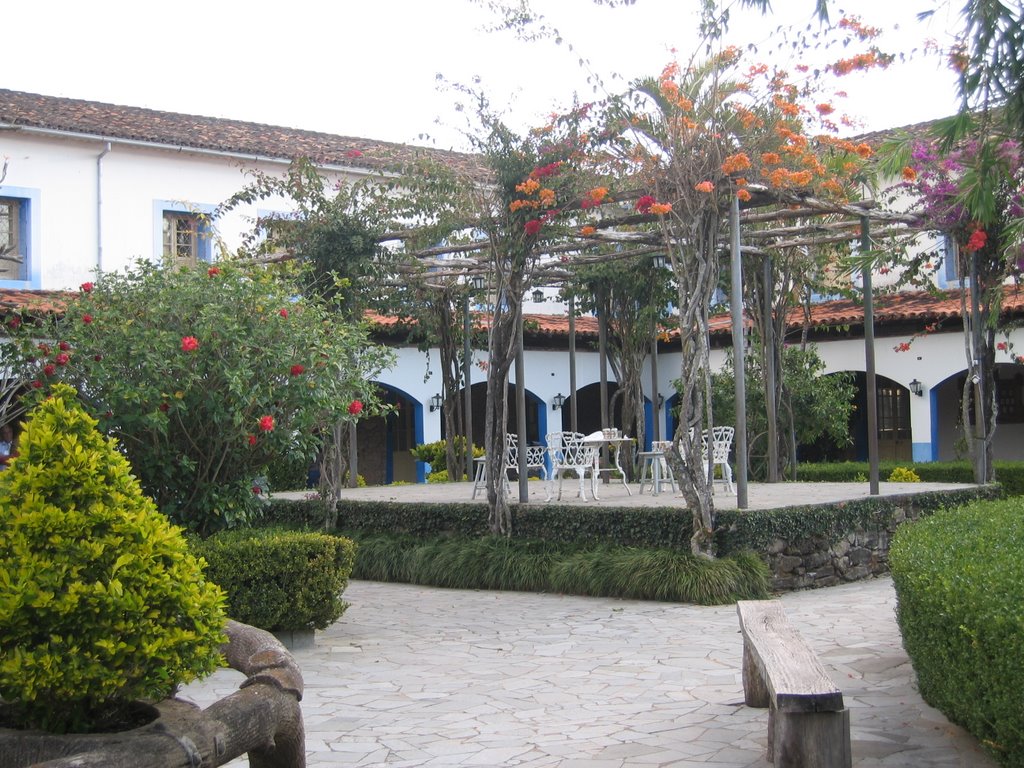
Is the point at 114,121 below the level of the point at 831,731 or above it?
above

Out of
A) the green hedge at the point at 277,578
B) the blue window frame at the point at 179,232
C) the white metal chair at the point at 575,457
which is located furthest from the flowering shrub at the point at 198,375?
the blue window frame at the point at 179,232

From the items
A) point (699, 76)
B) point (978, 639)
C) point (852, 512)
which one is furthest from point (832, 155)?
point (978, 639)

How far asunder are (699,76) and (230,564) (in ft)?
18.2

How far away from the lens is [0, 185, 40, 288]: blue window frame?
1780 cm

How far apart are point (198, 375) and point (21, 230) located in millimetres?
11226

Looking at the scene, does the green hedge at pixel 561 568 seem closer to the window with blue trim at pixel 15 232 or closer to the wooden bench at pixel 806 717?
the wooden bench at pixel 806 717

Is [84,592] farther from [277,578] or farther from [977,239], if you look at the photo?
[977,239]

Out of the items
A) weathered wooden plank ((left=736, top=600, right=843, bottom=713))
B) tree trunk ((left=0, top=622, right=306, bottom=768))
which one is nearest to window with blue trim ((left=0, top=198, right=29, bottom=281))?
weathered wooden plank ((left=736, top=600, right=843, bottom=713))

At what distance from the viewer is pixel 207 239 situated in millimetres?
19625

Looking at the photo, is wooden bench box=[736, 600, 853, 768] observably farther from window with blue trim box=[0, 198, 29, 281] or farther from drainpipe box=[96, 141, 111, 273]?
drainpipe box=[96, 141, 111, 273]

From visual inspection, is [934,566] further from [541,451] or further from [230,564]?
[541,451]

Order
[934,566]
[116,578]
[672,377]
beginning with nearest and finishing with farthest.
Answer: [116,578] < [934,566] < [672,377]

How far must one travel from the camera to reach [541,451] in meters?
15.4

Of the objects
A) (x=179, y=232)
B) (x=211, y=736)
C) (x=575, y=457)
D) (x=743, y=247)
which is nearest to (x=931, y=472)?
(x=743, y=247)
